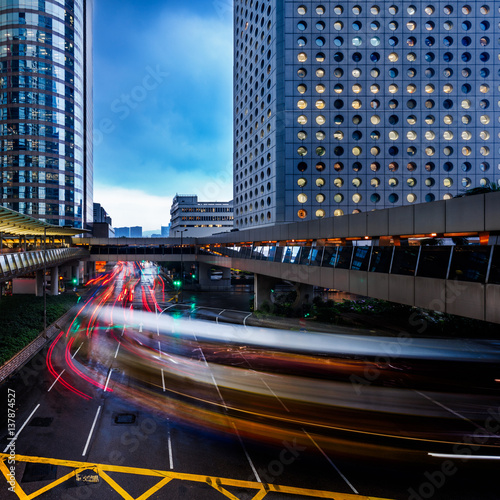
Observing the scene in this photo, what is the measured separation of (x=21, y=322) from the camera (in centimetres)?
2625

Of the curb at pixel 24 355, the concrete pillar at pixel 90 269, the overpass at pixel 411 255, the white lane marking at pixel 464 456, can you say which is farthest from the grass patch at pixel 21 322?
the concrete pillar at pixel 90 269

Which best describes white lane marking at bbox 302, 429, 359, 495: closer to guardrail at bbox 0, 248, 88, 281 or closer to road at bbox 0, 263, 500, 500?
road at bbox 0, 263, 500, 500

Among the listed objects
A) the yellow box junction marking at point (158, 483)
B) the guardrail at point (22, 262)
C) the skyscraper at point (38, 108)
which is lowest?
the yellow box junction marking at point (158, 483)

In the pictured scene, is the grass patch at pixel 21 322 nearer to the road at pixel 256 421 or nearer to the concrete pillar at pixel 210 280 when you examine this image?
the road at pixel 256 421

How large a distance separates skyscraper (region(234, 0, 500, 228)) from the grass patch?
2743 cm

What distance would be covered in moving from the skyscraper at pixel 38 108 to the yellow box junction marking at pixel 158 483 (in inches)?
2988

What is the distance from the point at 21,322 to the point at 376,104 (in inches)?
1836

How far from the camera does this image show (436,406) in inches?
578

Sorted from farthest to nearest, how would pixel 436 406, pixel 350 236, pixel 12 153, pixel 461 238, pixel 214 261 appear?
pixel 12 153, pixel 214 261, pixel 350 236, pixel 436 406, pixel 461 238

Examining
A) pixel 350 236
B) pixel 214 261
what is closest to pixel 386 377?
pixel 350 236

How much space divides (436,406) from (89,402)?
1594 cm

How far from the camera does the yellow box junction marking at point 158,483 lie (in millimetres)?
9305

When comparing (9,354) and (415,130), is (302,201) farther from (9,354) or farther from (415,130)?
(9,354)

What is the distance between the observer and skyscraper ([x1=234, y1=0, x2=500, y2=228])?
41938 mm
